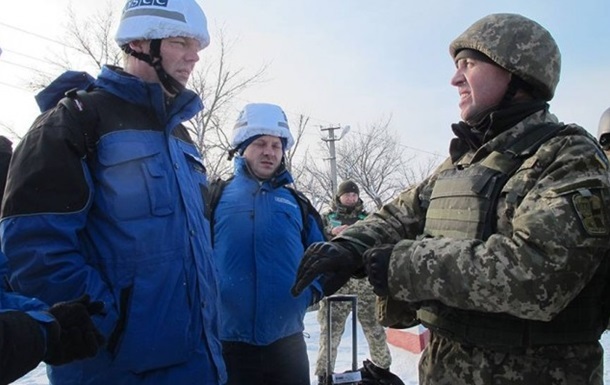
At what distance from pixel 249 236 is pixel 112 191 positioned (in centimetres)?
135

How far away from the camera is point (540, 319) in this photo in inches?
62.1

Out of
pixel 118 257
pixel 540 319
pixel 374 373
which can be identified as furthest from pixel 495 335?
pixel 118 257

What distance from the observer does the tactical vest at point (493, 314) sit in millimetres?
1727

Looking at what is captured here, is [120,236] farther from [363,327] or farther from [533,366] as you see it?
[363,327]

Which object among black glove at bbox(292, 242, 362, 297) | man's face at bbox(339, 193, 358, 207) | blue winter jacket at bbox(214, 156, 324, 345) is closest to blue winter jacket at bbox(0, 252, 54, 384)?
black glove at bbox(292, 242, 362, 297)

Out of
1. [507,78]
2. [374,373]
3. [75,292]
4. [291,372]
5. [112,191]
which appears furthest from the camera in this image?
[291,372]

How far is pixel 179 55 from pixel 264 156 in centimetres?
130

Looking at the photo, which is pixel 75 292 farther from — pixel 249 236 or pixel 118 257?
pixel 249 236

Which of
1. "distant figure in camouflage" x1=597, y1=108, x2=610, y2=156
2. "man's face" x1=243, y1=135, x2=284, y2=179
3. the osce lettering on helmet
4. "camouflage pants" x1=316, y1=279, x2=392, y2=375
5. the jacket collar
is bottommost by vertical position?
"camouflage pants" x1=316, y1=279, x2=392, y2=375

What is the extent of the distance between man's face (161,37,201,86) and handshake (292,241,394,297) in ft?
3.17

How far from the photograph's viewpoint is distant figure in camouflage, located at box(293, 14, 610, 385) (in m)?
1.57

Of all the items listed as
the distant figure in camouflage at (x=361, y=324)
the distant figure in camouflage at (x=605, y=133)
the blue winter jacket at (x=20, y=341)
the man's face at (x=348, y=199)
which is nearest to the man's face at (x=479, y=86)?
the blue winter jacket at (x=20, y=341)

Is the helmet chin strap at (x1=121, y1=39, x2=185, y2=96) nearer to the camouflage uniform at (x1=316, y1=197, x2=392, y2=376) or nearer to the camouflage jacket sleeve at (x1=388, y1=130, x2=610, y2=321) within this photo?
the camouflage jacket sleeve at (x1=388, y1=130, x2=610, y2=321)

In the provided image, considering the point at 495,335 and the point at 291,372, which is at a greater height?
the point at 495,335
